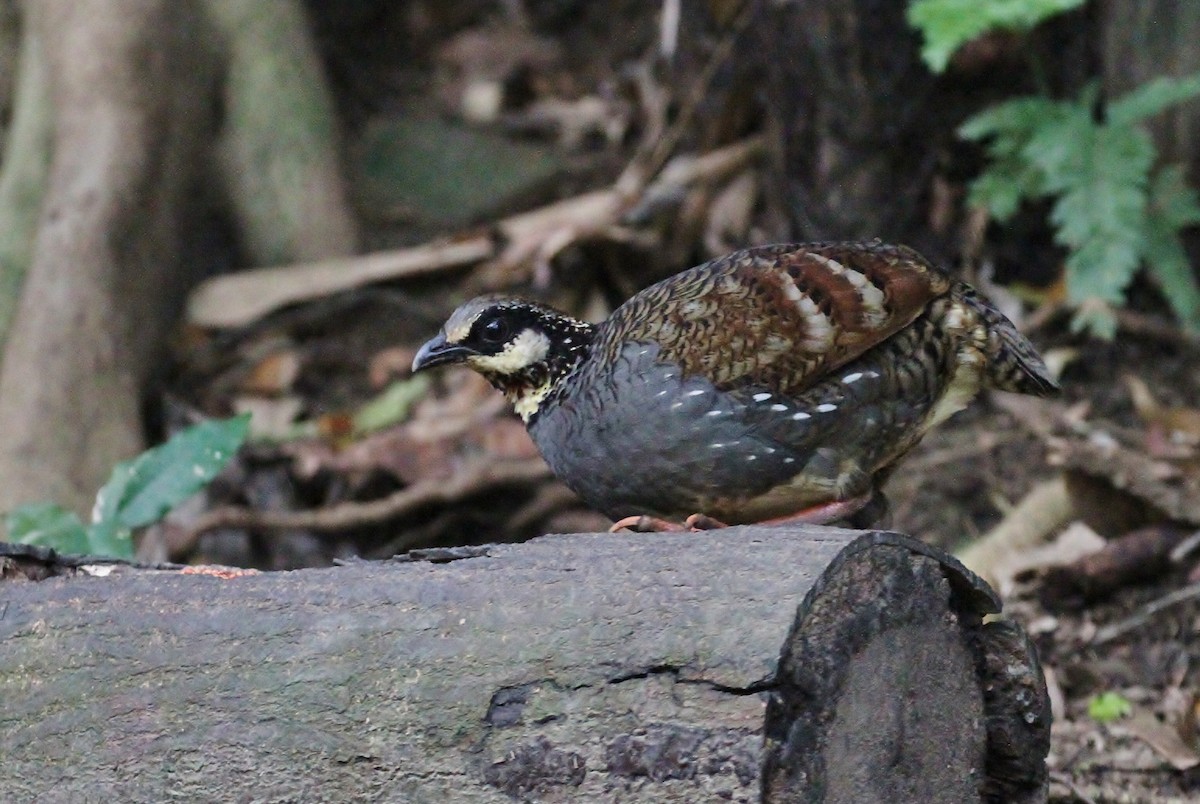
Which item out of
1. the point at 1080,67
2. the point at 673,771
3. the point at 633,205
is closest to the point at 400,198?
the point at 633,205

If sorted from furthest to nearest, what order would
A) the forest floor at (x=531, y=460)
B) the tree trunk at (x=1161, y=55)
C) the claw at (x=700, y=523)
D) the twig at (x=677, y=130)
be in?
the twig at (x=677, y=130) < the tree trunk at (x=1161, y=55) < the forest floor at (x=531, y=460) < the claw at (x=700, y=523)

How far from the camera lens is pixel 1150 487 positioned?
491cm

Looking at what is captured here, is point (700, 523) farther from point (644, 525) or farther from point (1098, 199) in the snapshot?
point (1098, 199)

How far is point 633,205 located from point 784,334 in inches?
136

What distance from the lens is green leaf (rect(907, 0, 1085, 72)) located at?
5309mm

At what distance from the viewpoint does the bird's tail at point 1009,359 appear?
380 cm

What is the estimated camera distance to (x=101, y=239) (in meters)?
6.39

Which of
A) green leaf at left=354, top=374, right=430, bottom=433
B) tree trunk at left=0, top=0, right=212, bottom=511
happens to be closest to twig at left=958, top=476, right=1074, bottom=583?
green leaf at left=354, top=374, right=430, bottom=433

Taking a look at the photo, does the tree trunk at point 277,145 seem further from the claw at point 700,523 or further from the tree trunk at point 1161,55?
the claw at point 700,523

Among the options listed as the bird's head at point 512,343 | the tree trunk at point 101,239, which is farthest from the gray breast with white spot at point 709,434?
the tree trunk at point 101,239

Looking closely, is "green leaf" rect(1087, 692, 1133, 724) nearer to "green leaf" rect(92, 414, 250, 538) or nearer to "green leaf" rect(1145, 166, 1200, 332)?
"green leaf" rect(1145, 166, 1200, 332)

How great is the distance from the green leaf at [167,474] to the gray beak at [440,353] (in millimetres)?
881

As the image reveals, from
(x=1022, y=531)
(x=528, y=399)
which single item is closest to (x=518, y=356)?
(x=528, y=399)

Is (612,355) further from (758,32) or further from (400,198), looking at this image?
(400,198)
